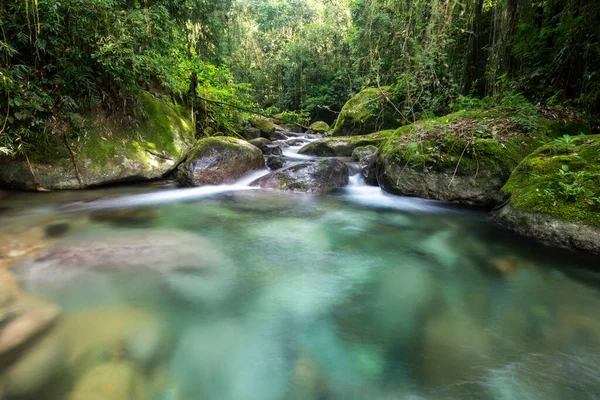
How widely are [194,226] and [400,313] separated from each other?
114 inches

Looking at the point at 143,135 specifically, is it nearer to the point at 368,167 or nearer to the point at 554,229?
the point at 368,167

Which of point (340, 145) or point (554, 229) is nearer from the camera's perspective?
point (554, 229)

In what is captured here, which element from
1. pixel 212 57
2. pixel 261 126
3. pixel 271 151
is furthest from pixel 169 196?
pixel 261 126

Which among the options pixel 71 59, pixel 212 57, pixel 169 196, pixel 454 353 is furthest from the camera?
pixel 212 57

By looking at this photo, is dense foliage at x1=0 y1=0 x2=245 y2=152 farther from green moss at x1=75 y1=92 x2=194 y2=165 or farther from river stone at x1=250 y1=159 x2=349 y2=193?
river stone at x1=250 y1=159 x2=349 y2=193

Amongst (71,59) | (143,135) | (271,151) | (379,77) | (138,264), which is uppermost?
(71,59)

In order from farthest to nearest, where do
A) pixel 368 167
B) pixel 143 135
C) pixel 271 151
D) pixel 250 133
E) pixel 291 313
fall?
pixel 250 133 < pixel 271 151 < pixel 368 167 < pixel 143 135 < pixel 291 313

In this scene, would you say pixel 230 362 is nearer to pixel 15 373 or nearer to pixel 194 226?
pixel 15 373

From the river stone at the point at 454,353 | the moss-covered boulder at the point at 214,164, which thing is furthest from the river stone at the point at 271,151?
the river stone at the point at 454,353

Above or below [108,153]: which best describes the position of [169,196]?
below

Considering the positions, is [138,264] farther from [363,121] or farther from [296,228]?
[363,121]

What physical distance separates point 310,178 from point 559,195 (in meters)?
3.92

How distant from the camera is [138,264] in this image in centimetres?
282

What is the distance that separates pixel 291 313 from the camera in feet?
7.39
